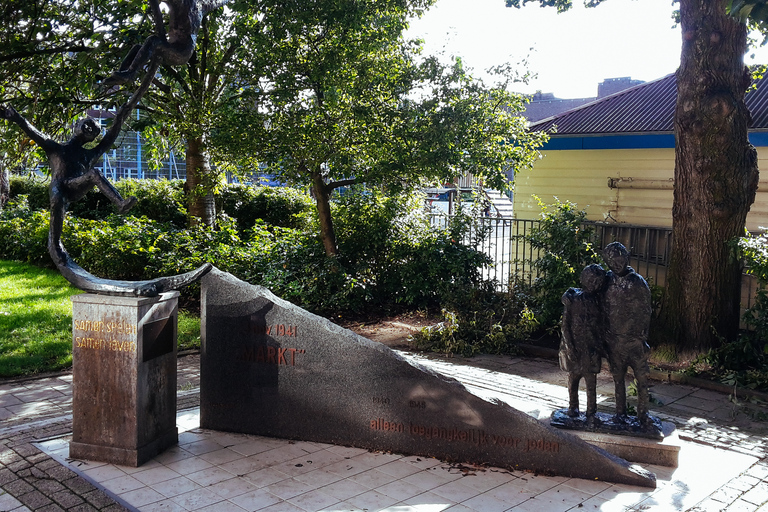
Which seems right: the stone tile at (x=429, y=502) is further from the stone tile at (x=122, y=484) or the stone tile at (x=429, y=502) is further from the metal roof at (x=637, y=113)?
the metal roof at (x=637, y=113)

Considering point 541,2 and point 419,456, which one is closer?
point 419,456

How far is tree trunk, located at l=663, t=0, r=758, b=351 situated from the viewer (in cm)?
831

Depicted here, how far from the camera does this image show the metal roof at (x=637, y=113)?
11.6m

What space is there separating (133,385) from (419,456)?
7.62 feet

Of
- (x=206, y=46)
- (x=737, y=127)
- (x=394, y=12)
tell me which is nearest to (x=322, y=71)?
(x=394, y=12)

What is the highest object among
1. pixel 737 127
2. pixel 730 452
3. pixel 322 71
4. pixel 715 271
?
pixel 322 71


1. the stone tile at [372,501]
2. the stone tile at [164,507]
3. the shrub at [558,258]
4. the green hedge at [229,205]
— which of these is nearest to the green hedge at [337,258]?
the shrub at [558,258]

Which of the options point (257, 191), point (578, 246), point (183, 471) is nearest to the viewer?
point (183, 471)

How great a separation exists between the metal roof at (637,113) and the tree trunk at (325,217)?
13.5 ft

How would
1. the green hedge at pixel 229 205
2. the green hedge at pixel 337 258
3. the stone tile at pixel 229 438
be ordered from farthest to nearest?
1. the green hedge at pixel 229 205
2. the green hedge at pixel 337 258
3. the stone tile at pixel 229 438

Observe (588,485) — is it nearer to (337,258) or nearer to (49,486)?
(49,486)

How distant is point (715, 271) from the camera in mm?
8461

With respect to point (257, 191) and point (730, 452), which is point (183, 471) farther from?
point (257, 191)

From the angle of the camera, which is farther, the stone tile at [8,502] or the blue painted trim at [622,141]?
the blue painted trim at [622,141]
